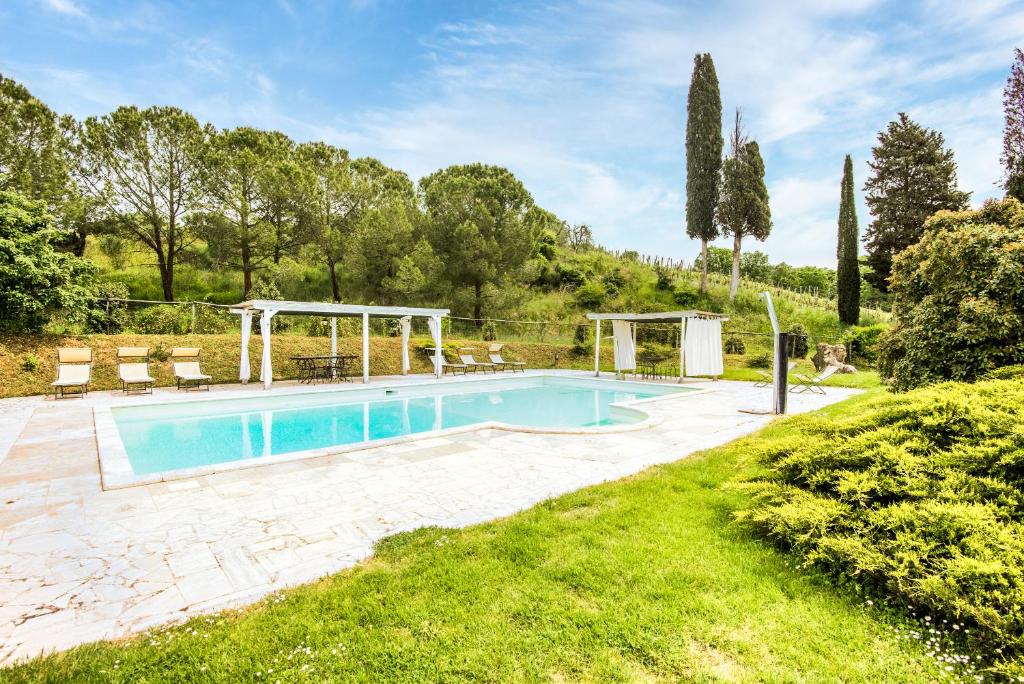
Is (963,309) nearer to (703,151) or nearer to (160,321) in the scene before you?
(160,321)

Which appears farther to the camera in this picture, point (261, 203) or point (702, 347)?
point (261, 203)

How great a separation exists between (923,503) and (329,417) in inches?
378

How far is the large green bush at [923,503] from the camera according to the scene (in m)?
2.14

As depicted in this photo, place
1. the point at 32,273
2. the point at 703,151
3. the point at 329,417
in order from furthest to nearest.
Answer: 1. the point at 703,151
2. the point at 32,273
3. the point at 329,417

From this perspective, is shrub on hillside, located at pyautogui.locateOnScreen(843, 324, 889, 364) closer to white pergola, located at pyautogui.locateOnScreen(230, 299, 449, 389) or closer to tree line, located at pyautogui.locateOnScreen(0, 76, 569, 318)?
tree line, located at pyautogui.locateOnScreen(0, 76, 569, 318)

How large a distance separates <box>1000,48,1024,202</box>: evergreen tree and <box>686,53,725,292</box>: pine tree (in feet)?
34.3

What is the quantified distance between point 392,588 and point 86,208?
910 inches

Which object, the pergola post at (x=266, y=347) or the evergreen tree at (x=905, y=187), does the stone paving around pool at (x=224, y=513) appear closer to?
the pergola post at (x=266, y=347)

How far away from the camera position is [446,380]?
585 inches

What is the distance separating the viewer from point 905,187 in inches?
906

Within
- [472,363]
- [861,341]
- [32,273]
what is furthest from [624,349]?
[32,273]

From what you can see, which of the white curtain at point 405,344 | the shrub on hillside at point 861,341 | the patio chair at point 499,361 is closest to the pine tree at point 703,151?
the shrub on hillside at point 861,341

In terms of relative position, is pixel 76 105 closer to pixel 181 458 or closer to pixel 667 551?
pixel 181 458

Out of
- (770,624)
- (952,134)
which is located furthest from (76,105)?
(952,134)
